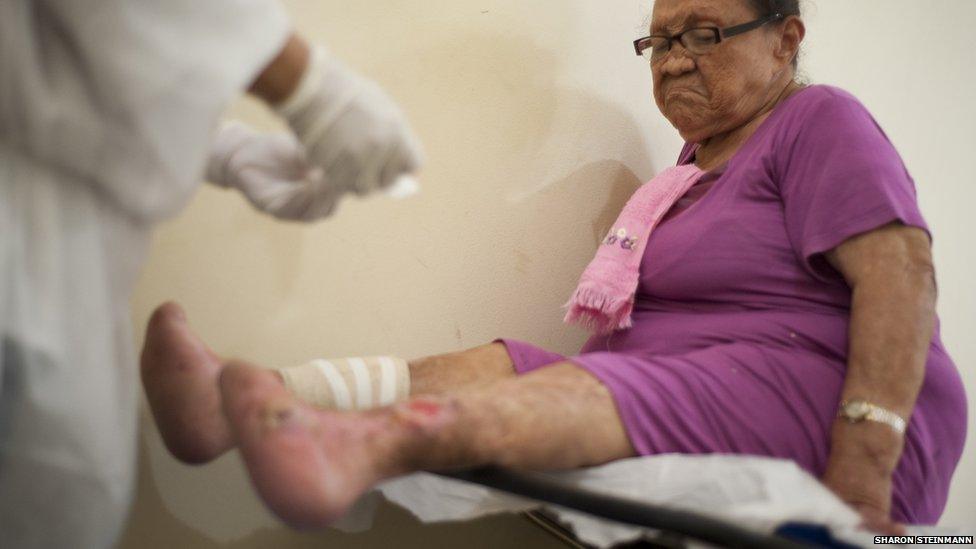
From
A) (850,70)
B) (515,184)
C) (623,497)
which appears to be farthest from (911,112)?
(623,497)

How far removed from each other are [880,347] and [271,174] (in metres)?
0.69

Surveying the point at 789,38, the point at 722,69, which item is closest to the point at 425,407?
the point at 722,69

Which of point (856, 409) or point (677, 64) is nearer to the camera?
point (856, 409)

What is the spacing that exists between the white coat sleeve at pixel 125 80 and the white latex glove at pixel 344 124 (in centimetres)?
5

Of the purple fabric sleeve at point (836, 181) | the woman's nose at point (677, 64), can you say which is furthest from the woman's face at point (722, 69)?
the purple fabric sleeve at point (836, 181)

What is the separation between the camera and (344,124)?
2.03 feet

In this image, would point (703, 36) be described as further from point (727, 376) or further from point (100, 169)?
point (100, 169)

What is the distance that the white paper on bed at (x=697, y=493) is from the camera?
613 millimetres

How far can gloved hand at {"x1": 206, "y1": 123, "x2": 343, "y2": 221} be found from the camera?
716mm

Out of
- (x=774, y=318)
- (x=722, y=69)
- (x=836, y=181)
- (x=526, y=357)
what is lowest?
(x=526, y=357)

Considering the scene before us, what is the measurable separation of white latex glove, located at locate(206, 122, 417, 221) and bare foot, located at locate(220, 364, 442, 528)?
0.16 meters

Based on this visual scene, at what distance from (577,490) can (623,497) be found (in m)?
0.04

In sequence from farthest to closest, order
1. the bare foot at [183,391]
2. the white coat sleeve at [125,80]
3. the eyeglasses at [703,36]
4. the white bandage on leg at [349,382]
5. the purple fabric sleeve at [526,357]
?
the eyeglasses at [703,36] → the purple fabric sleeve at [526,357] → the white bandage on leg at [349,382] → the bare foot at [183,391] → the white coat sleeve at [125,80]

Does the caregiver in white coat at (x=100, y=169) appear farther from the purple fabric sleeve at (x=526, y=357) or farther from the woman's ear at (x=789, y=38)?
the woman's ear at (x=789, y=38)
